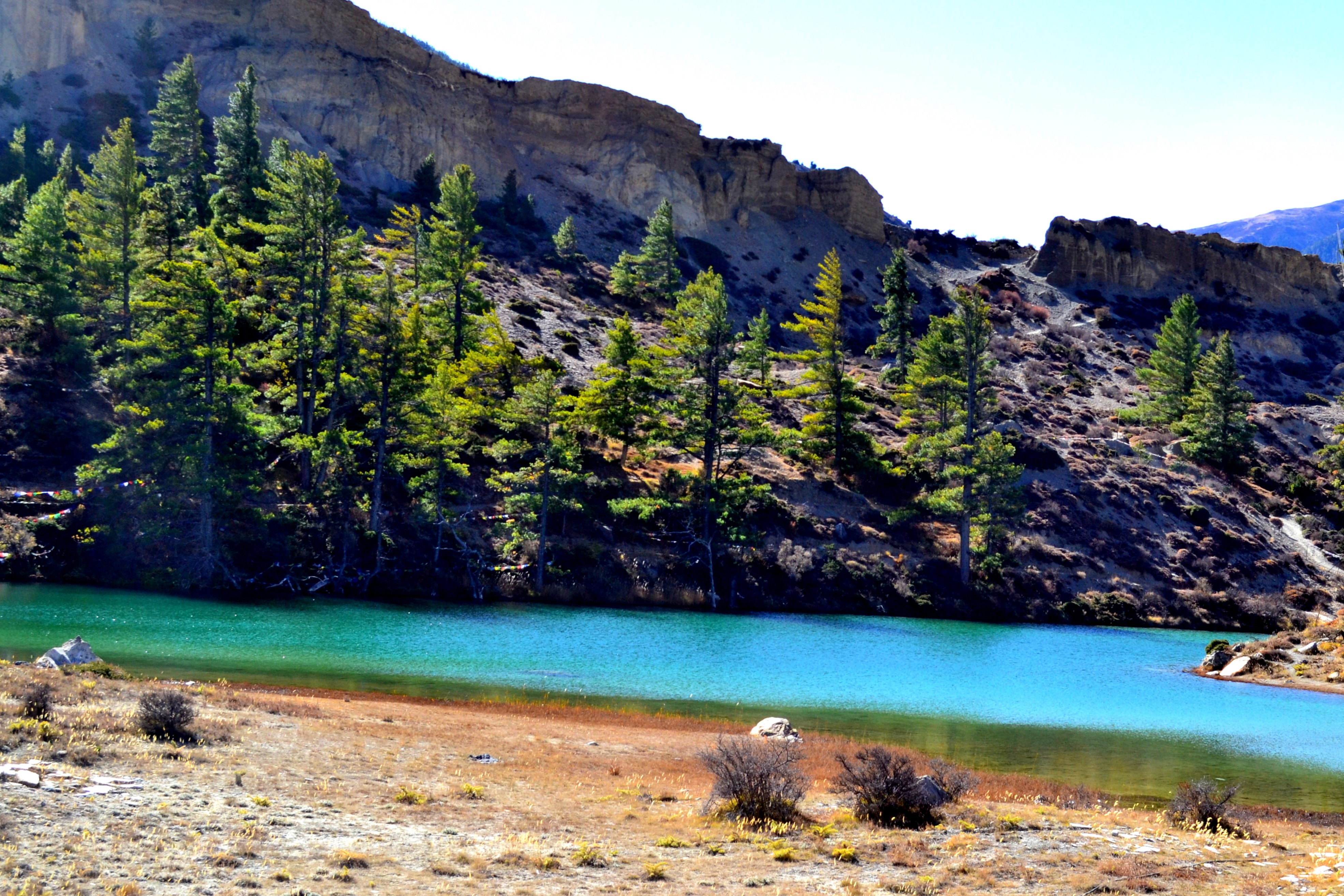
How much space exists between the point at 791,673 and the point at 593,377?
35303 mm

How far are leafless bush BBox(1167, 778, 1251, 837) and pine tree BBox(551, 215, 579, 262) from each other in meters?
74.0

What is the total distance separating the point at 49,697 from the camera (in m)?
14.8

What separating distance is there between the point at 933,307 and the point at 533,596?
64.7m

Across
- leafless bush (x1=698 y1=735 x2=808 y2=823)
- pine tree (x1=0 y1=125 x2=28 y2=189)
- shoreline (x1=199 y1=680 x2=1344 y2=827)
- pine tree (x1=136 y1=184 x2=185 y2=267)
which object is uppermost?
pine tree (x1=0 y1=125 x2=28 y2=189)

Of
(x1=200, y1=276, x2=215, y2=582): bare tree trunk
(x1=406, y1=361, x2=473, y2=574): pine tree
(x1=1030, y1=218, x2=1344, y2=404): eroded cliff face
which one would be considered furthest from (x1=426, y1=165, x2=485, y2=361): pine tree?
(x1=1030, y1=218, x2=1344, y2=404): eroded cliff face

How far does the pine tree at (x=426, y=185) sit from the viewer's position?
8338 cm

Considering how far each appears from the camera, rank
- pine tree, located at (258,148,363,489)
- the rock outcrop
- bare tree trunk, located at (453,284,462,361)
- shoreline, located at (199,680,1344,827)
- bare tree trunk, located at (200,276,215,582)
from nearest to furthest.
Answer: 1. shoreline, located at (199,680,1344,827)
2. bare tree trunk, located at (200,276,215,582)
3. pine tree, located at (258,148,363,489)
4. bare tree trunk, located at (453,284,462,361)
5. the rock outcrop

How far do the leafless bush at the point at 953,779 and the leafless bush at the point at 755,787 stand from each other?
245 cm

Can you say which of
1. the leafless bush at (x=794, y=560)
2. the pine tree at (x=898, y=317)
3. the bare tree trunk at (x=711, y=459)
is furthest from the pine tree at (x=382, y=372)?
the pine tree at (x=898, y=317)

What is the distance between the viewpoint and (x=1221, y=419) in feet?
229

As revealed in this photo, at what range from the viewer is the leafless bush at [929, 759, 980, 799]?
48.4ft

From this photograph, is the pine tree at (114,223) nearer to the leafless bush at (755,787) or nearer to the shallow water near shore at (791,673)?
the shallow water near shore at (791,673)

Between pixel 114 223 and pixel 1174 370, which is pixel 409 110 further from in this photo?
pixel 1174 370

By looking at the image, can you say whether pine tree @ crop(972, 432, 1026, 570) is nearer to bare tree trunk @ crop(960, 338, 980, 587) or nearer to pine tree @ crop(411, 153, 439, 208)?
bare tree trunk @ crop(960, 338, 980, 587)
